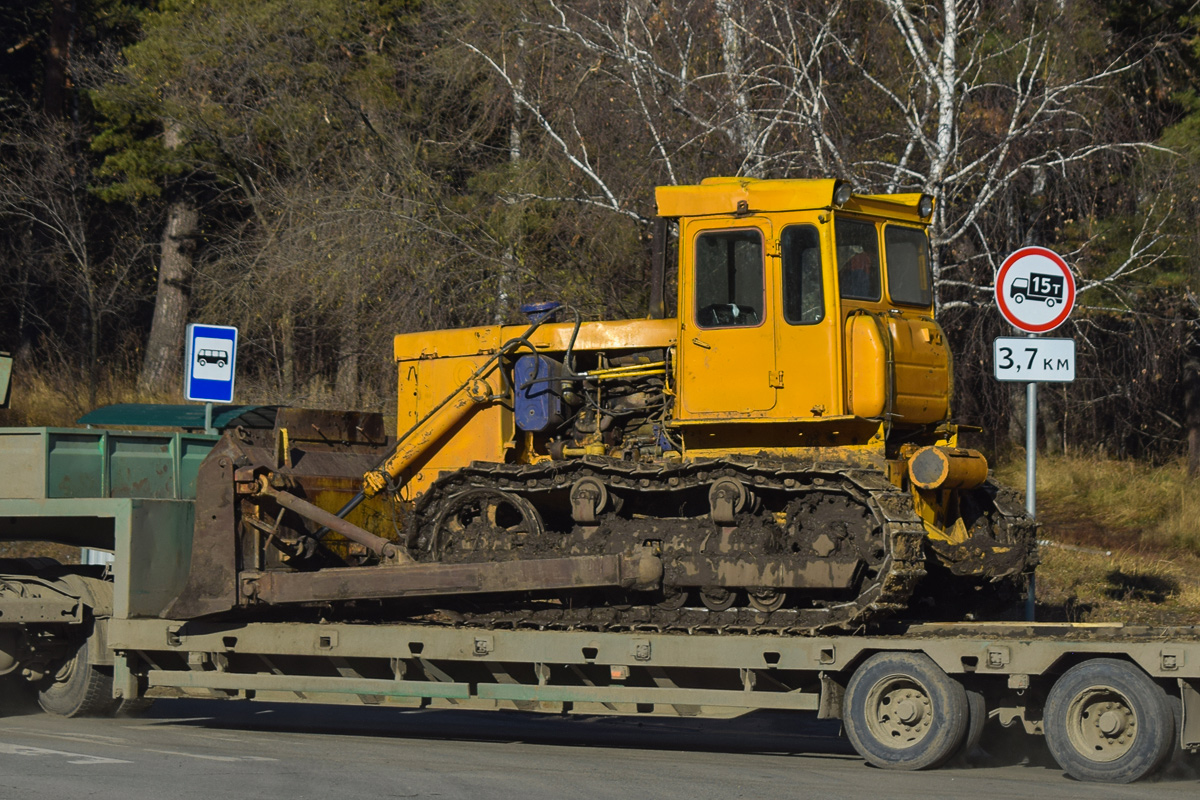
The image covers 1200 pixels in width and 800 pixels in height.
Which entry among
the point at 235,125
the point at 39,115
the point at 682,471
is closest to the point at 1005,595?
the point at 682,471

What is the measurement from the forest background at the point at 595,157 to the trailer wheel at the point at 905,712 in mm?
7759

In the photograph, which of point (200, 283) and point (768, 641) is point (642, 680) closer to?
point (768, 641)

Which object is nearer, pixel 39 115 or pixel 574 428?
pixel 574 428

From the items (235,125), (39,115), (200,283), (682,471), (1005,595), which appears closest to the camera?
(682,471)

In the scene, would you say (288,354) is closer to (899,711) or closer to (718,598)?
(718,598)

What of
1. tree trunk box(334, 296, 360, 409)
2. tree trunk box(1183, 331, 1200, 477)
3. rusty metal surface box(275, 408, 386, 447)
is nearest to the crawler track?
rusty metal surface box(275, 408, 386, 447)

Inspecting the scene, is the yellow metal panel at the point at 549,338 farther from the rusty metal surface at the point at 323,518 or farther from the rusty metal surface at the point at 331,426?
the rusty metal surface at the point at 323,518

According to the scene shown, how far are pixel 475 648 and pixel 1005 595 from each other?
3.90m

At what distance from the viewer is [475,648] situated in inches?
379

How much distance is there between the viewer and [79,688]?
12.0m

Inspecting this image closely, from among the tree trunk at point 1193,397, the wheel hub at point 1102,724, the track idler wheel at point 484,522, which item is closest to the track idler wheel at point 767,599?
the track idler wheel at point 484,522

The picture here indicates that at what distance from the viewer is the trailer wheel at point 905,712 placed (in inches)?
333

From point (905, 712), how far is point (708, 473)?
75.1 inches

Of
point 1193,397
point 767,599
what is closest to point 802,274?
point 767,599
